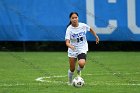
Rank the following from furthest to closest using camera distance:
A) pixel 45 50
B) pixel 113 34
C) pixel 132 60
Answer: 1. pixel 45 50
2. pixel 113 34
3. pixel 132 60

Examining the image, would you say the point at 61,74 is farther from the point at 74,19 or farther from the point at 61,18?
the point at 61,18

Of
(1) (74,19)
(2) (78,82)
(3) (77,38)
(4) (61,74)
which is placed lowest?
(4) (61,74)

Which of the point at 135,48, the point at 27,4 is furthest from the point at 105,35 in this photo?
the point at 27,4

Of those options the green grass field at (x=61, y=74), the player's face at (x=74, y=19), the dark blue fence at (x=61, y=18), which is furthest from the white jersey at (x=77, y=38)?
the dark blue fence at (x=61, y=18)

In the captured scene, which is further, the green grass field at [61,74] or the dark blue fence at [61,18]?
the dark blue fence at [61,18]

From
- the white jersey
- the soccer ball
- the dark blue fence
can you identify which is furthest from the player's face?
the dark blue fence

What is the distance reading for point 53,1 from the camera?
3017cm

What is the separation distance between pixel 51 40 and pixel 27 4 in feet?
7.89

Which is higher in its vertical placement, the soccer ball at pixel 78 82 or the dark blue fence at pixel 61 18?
the soccer ball at pixel 78 82

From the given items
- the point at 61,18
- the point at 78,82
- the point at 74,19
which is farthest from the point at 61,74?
the point at 61,18

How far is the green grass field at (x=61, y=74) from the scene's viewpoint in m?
14.0

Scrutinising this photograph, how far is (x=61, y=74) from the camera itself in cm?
1862

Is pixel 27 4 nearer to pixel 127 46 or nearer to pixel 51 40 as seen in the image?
pixel 51 40

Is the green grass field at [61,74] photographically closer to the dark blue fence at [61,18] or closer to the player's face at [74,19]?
the player's face at [74,19]
